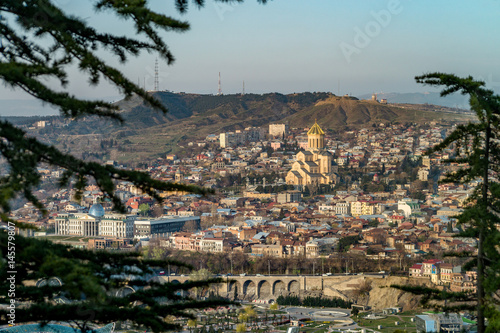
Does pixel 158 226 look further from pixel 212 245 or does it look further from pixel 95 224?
pixel 212 245

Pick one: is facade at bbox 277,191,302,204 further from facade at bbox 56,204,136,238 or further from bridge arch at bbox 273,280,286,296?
bridge arch at bbox 273,280,286,296

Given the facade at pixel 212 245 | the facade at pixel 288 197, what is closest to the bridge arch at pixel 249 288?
the facade at pixel 212 245

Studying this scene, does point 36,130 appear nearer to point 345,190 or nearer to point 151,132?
point 151,132

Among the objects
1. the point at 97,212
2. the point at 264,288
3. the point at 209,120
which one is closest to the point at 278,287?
the point at 264,288

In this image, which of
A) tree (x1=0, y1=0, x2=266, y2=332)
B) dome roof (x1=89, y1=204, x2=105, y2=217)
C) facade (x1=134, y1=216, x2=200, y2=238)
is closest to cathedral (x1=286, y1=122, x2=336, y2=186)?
facade (x1=134, y1=216, x2=200, y2=238)

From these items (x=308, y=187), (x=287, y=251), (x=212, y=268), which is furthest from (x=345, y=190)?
(x=212, y=268)
